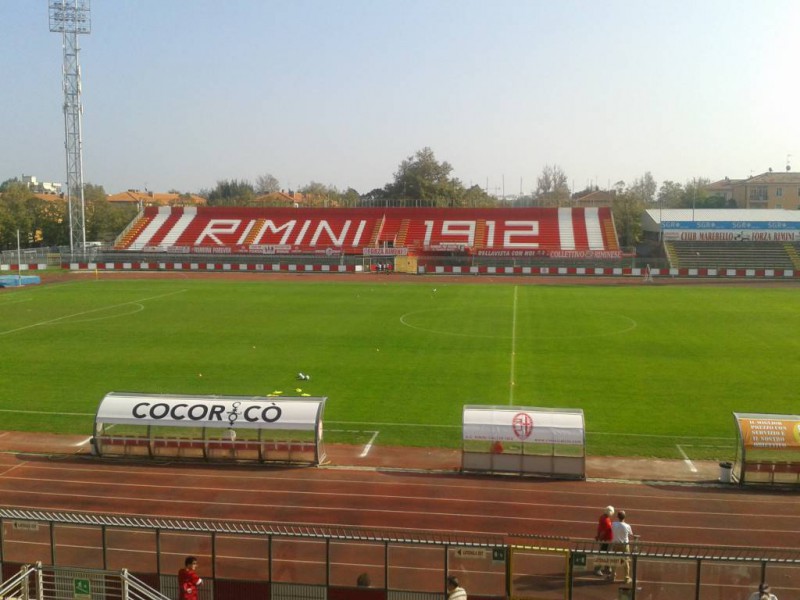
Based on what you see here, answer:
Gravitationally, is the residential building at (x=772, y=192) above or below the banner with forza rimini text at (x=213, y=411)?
above

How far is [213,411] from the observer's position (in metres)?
19.4

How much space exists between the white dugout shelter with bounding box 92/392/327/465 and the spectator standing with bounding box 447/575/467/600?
8990 millimetres

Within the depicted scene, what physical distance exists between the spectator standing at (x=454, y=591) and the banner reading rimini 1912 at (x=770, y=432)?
33.4 feet

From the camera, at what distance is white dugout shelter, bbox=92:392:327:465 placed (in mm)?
19188

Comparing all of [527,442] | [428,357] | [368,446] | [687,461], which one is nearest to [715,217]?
[428,357]

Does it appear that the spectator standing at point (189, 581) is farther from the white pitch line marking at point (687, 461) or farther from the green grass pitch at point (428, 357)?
the white pitch line marking at point (687, 461)

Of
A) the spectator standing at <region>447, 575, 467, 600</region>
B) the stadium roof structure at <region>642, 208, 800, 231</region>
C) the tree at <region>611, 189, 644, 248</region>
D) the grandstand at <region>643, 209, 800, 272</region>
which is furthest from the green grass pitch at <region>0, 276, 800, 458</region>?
the tree at <region>611, 189, 644, 248</region>

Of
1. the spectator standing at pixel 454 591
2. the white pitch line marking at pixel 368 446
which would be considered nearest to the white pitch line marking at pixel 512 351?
the white pitch line marking at pixel 368 446

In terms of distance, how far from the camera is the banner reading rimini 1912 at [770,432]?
17.6 m

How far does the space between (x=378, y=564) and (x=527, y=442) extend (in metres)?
7.11

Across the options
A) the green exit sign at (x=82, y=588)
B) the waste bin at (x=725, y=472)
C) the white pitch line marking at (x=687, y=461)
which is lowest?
the white pitch line marking at (x=687, y=461)

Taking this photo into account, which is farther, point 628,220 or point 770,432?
point 628,220

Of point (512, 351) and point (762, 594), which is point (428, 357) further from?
point (762, 594)

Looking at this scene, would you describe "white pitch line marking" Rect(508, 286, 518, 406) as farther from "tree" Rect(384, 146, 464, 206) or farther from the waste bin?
"tree" Rect(384, 146, 464, 206)
